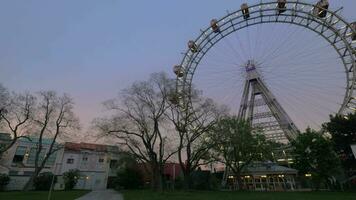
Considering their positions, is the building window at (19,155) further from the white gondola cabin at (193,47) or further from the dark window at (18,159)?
the white gondola cabin at (193,47)

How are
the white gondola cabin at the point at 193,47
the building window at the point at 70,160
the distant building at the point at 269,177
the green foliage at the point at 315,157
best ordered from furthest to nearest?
the building window at the point at 70,160 → the distant building at the point at 269,177 → the white gondola cabin at the point at 193,47 → the green foliage at the point at 315,157

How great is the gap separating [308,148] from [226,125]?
10.7 metres

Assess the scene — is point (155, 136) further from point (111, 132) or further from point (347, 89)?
point (347, 89)

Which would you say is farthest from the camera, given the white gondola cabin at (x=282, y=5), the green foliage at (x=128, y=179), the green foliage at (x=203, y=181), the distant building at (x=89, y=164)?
the distant building at (x=89, y=164)

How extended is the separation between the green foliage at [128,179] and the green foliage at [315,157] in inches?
1041

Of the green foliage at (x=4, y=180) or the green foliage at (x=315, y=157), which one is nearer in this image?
the green foliage at (x=315, y=157)

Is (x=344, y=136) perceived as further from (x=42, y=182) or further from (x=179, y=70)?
(x=42, y=182)

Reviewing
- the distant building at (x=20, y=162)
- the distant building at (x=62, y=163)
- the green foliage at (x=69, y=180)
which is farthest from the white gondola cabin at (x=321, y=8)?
the distant building at (x=20, y=162)

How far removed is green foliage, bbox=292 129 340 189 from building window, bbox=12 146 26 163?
45.6m

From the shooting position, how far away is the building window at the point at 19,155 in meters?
43.3

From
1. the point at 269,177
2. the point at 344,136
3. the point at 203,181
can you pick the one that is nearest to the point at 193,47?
the point at 203,181

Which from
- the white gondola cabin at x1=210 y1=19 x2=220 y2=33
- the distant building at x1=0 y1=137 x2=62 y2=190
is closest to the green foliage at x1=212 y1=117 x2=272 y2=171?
the white gondola cabin at x1=210 y1=19 x2=220 y2=33

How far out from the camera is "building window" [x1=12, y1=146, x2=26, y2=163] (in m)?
43.3

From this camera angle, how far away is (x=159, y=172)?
2655 centimetres
